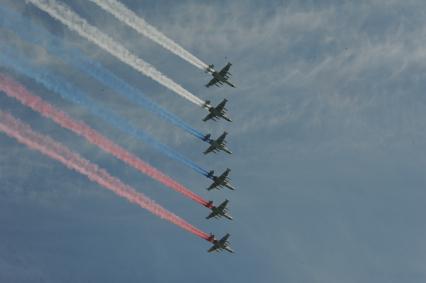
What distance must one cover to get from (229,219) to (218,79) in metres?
17.4

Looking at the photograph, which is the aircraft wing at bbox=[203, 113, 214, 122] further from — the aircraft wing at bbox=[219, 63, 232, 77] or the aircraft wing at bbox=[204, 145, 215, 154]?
the aircraft wing at bbox=[219, 63, 232, 77]

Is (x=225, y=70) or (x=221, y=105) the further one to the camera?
(x=221, y=105)

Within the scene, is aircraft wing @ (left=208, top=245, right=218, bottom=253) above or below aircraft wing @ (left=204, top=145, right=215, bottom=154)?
below

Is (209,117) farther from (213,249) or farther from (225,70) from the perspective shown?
(213,249)

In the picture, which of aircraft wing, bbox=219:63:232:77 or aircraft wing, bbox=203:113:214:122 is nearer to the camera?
aircraft wing, bbox=219:63:232:77

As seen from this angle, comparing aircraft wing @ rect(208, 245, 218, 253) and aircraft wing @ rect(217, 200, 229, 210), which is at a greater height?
aircraft wing @ rect(217, 200, 229, 210)

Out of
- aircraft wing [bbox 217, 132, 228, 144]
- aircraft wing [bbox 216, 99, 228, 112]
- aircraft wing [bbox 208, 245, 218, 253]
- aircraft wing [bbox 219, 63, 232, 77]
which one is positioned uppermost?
aircraft wing [bbox 219, 63, 232, 77]

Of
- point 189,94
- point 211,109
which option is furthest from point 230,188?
point 189,94

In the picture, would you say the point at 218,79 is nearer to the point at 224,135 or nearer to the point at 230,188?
the point at 224,135

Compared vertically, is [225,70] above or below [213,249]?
above

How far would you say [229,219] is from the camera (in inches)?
4013

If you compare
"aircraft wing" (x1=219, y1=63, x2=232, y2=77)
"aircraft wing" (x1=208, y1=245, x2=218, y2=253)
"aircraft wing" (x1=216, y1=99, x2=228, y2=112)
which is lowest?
"aircraft wing" (x1=208, y1=245, x2=218, y2=253)

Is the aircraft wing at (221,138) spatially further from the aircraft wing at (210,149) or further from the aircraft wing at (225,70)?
the aircraft wing at (225,70)

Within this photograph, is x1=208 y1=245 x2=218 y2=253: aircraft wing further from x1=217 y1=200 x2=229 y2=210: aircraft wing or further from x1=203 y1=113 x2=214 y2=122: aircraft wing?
x1=203 y1=113 x2=214 y2=122: aircraft wing
